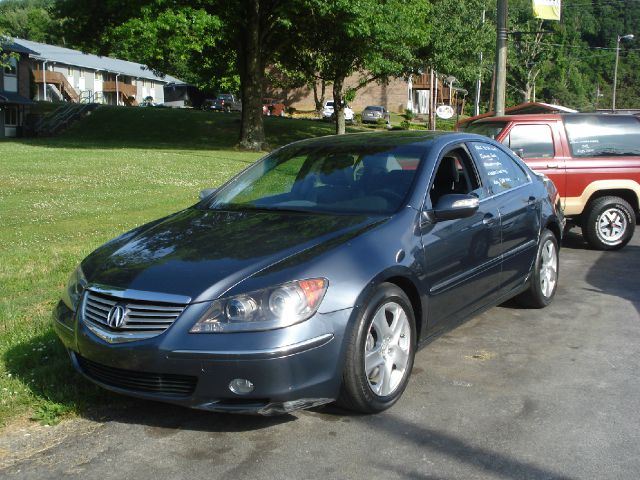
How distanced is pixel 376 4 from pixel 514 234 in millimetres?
21361

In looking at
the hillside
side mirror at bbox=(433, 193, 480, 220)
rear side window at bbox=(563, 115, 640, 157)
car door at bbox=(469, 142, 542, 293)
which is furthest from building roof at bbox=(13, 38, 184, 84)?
side mirror at bbox=(433, 193, 480, 220)

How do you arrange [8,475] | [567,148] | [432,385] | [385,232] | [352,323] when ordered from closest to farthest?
[8,475]
[352,323]
[385,232]
[432,385]
[567,148]

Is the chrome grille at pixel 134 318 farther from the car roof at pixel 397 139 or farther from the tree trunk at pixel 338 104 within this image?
the tree trunk at pixel 338 104

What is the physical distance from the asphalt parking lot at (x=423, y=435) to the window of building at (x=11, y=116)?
47.9m

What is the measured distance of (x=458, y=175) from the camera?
225 inches

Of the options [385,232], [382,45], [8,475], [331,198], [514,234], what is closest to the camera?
[8,475]

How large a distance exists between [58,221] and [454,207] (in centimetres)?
813

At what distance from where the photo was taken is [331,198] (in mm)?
5129

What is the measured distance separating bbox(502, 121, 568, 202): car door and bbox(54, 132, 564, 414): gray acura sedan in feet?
13.6

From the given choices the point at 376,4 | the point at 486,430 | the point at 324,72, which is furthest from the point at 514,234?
the point at 324,72

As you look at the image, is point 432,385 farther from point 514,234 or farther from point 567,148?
point 567,148

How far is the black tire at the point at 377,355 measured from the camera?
399 cm

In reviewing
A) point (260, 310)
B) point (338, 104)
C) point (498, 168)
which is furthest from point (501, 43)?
point (338, 104)

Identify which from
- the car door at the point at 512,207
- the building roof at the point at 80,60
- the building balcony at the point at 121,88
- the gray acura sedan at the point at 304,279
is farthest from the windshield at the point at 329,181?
the building balcony at the point at 121,88
